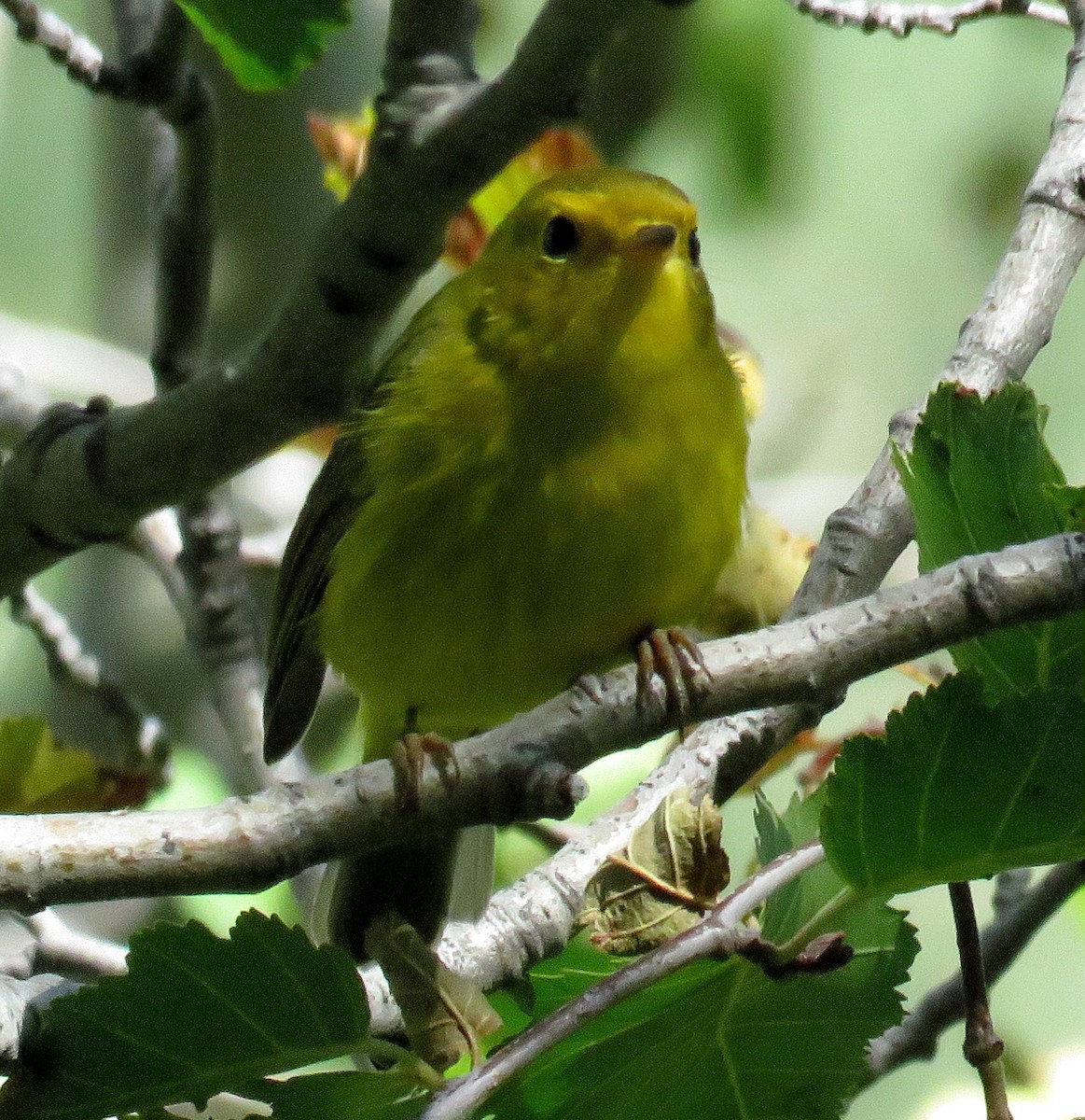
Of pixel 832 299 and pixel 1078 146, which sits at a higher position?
pixel 832 299

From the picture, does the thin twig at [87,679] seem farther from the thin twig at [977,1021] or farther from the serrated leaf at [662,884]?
the thin twig at [977,1021]

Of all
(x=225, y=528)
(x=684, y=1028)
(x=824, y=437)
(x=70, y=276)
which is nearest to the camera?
(x=684, y=1028)

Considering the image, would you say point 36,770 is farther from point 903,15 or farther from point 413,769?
point 903,15

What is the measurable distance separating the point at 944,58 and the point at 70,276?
14.0ft

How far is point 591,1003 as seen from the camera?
127cm

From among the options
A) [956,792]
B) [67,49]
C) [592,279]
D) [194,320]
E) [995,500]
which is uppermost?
[67,49]

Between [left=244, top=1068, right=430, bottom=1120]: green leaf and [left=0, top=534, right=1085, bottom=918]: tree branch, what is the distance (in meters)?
0.21

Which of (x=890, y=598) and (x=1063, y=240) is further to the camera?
(x=1063, y=240)

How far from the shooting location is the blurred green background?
5.45 meters

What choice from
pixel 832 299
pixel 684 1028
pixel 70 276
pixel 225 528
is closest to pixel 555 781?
pixel 684 1028

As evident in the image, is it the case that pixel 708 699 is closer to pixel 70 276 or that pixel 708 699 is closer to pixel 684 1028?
pixel 684 1028

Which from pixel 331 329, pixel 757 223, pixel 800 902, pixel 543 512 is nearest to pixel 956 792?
pixel 800 902

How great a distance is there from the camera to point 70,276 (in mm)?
5977

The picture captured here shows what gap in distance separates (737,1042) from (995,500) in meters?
0.58
